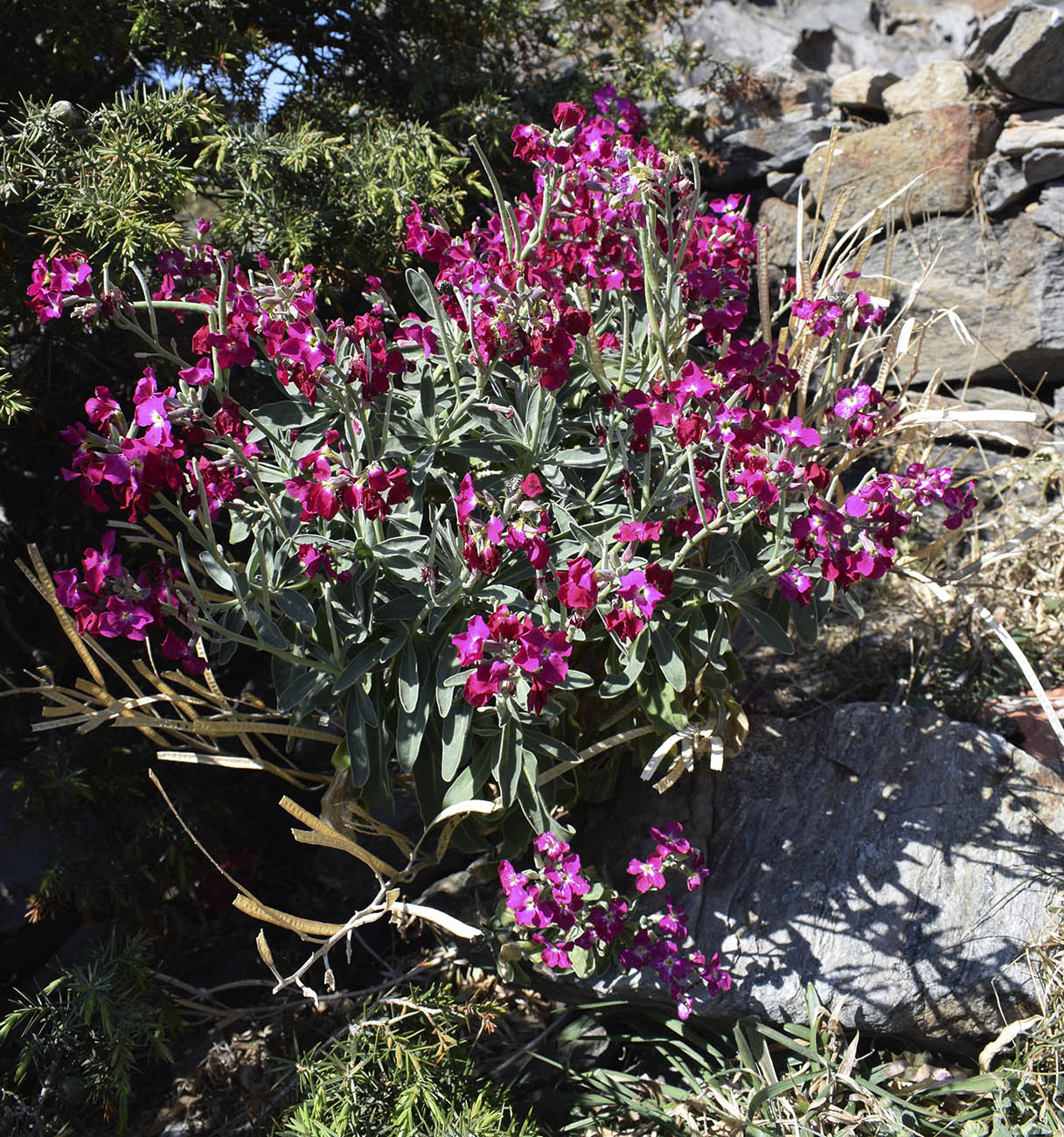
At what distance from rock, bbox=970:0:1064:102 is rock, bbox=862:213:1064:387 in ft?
1.59

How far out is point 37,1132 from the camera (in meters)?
1.77

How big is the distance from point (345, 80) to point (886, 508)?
2357mm

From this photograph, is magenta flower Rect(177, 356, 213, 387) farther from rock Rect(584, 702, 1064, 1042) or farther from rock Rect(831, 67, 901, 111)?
rock Rect(831, 67, 901, 111)

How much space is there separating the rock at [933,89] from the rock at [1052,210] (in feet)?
1.60

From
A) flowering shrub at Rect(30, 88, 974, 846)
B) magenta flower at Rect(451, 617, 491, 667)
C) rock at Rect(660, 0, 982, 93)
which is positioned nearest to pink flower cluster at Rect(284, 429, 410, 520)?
A: flowering shrub at Rect(30, 88, 974, 846)

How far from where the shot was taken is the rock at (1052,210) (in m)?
3.38

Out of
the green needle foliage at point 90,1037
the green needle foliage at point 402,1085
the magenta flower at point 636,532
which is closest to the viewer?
the magenta flower at point 636,532

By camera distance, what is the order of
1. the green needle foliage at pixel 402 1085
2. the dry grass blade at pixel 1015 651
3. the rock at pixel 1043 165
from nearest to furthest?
the green needle foliage at pixel 402 1085 → the dry grass blade at pixel 1015 651 → the rock at pixel 1043 165

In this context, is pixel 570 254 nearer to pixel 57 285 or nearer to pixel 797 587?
pixel 797 587

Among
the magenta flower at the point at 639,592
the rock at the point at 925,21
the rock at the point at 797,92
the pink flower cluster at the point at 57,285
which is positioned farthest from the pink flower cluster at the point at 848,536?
the rock at the point at 925,21

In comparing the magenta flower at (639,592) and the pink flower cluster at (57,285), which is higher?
the pink flower cluster at (57,285)

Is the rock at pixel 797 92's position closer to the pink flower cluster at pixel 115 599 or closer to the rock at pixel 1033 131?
the rock at pixel 1033 131

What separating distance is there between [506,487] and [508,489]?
0.02m

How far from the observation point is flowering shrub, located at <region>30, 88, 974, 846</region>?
158cm
